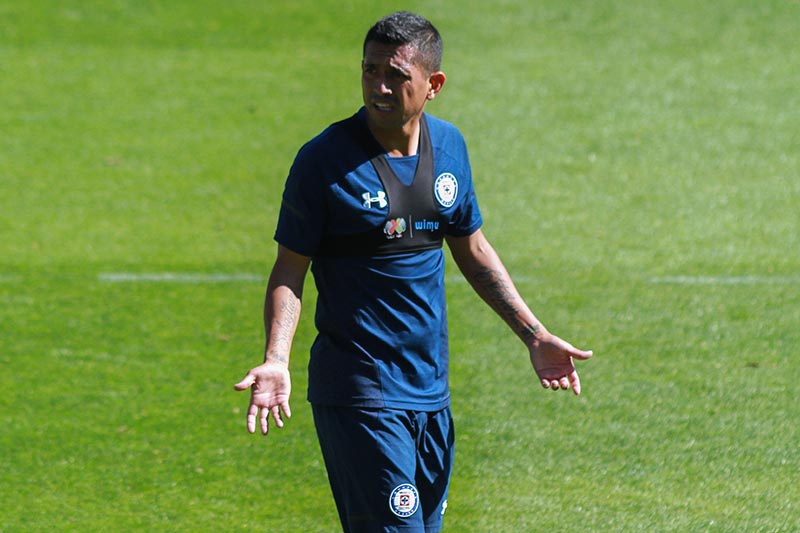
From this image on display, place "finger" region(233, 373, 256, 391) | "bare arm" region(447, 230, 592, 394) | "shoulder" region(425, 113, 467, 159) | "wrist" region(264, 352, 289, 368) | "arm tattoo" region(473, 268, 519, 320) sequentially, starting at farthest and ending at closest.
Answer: "arm tattoo" region(473, 268, 519, 320), "bare arm" region(447, 230, 592, 394), "shoulder" region(425, 113, 467, 159), "wrist" region(264, 352, 289, 368), "finger" region(233, 373, 256, 391)

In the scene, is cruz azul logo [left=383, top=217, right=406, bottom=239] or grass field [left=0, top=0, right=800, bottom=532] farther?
grass field [left=0, top=0, right=800, bottom=532]

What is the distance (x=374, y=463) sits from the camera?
4.41 m

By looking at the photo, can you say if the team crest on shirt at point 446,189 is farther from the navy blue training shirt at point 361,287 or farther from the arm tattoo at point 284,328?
the arm tattoo at point 284,328

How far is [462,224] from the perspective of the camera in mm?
4836

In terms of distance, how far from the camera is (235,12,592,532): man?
4.42 meters

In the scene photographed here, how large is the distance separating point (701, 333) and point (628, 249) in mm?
1878

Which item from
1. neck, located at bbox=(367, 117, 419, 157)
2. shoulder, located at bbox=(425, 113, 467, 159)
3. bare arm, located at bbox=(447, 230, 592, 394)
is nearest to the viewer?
neck, located at bbox=(367, 117, 419, 157)

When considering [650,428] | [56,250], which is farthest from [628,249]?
[56,250]

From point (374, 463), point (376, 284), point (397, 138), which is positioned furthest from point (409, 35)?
point (374, 463)

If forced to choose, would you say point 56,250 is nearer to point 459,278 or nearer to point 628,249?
point 459,278

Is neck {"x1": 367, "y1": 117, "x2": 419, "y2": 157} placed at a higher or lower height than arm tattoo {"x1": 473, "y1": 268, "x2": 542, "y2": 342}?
higher

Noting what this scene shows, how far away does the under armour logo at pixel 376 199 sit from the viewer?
4441mm

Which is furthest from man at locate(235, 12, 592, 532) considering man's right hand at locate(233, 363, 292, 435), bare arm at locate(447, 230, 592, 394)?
bare arm at locate(447, 230, 592, 394)

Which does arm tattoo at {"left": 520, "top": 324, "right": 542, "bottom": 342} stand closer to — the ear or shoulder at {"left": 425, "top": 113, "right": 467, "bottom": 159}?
shoulder at {"left": 425, "top": 113, "right": 467, "bottom": 159}
